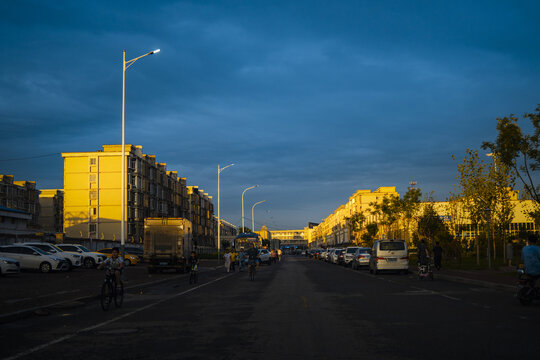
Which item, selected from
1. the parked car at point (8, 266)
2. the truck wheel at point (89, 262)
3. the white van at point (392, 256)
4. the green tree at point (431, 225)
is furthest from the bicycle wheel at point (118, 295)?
the green tree at point (431, 225)

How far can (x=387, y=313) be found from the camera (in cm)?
1211

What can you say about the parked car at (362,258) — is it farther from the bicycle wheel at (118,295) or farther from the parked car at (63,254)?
the bicycle wheel at (118,295)

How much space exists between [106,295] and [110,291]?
0.84ft

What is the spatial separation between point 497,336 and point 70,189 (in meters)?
80.3

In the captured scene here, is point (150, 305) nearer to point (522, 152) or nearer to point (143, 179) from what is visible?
point (522, 152)

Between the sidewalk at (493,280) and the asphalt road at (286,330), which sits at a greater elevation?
the asphalt road at (286,330)

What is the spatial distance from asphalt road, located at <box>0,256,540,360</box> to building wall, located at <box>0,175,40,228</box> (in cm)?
8487

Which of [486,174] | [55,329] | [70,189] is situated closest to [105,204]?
[70,189]

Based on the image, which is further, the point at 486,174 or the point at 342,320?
the point at 486,174

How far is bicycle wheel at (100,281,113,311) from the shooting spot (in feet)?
44.1

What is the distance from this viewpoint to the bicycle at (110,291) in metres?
13.6

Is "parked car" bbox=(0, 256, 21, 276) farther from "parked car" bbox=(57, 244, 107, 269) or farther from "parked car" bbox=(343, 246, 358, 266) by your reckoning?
"parked car" bbox=(343, 246, 358, 266)

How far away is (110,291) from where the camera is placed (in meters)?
13.9

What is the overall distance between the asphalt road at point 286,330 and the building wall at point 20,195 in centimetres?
8487
